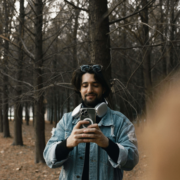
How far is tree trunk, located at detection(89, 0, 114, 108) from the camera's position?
2.96 m

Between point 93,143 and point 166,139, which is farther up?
point 93,143

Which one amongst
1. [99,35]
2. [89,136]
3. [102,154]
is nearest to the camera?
[89,136]

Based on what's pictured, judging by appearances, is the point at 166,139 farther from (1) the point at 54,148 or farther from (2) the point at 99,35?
(1) the point at 54,148

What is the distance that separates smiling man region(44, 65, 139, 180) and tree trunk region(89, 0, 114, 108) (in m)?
1.15

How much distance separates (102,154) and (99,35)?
191 centimetres

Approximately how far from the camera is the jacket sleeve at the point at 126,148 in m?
1.47

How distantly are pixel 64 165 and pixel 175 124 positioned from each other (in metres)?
Result: 4.15

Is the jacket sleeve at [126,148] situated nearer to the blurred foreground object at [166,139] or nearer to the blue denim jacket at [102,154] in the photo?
the blue denim jacket at [102,154]

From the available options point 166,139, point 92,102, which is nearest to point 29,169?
point 166,139

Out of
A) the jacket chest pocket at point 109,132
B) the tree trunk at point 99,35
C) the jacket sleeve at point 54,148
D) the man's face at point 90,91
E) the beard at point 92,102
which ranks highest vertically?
the tree trunk at point 99,35

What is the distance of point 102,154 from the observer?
64.4 inches

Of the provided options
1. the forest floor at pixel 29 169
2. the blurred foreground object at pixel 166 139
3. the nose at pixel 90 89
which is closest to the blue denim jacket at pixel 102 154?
the nose at pixel 90 89

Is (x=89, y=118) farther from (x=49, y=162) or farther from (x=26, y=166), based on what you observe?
(x=26, y=166)

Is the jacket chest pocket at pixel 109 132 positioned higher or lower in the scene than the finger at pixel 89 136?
lower
